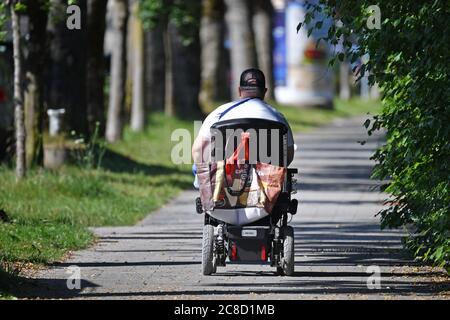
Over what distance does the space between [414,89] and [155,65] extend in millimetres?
26327

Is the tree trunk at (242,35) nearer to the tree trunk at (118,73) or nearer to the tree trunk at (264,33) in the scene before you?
the tree trunk at (264,33)

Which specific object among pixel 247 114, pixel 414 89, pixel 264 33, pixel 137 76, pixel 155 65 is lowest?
pixel 264 33

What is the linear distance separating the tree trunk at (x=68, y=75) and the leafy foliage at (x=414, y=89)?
10.9 metres

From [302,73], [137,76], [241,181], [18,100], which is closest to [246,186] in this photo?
[241,181]

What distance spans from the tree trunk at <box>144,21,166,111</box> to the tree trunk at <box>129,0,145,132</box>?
2216 millimetres

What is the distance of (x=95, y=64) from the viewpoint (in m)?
26.8

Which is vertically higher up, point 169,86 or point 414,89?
point 414,89

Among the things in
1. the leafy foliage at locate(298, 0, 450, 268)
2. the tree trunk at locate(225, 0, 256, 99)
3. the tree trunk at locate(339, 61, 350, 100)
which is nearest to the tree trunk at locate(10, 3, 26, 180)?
the leafy foliage at locate(298, 0, 450, 268)

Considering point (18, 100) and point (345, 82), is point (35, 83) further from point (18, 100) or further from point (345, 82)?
point (345, 82)

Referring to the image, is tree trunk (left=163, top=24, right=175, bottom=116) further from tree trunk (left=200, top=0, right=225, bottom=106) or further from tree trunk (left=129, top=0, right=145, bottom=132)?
tree trunk (left=129, top=0, right=145, bottom=132)

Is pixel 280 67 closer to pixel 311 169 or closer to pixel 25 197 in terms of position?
pixel 311 169

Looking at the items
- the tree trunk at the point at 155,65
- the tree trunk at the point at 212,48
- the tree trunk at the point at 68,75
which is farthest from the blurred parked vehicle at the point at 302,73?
the tree trunk at the point at 68,75

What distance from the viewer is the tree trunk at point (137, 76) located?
33781mm

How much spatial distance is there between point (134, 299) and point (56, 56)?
42.6 ft
